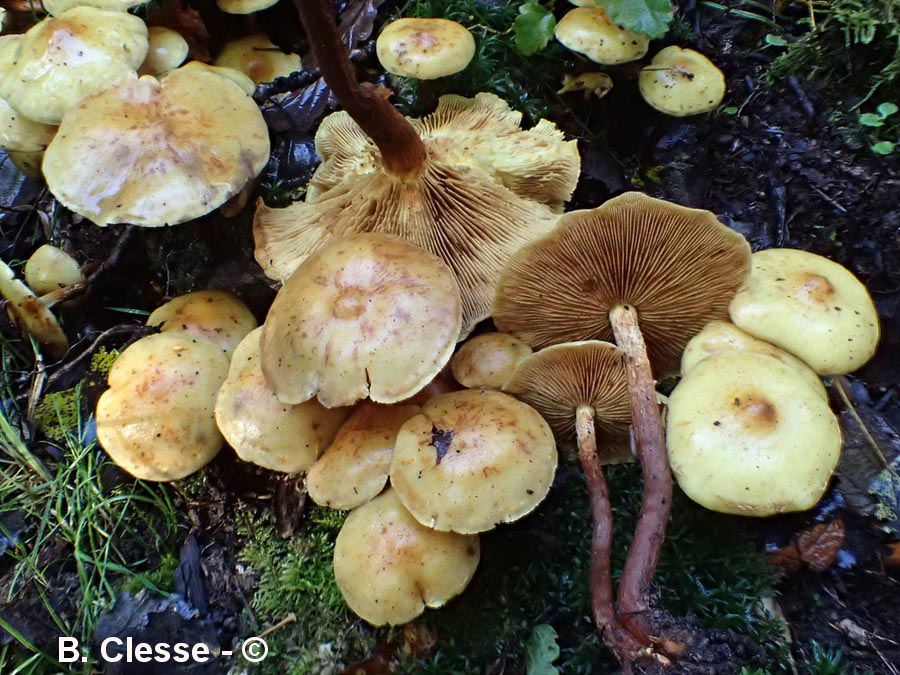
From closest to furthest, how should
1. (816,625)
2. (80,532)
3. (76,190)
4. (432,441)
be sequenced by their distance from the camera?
1. (432,441)
2. (816,625)
3. (76,190)
4. (80,532)

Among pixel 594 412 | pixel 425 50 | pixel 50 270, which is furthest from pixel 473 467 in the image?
pixel 50 270

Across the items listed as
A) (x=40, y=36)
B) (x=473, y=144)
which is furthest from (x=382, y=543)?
(x=40, y=36)

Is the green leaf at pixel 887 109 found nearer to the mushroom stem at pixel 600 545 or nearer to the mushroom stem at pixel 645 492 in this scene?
the mushroom stem at pixel 645 492

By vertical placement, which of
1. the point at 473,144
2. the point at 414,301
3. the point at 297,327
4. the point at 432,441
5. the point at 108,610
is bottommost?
the point at 108,610

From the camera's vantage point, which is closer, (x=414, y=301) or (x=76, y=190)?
(x=414, y=301)

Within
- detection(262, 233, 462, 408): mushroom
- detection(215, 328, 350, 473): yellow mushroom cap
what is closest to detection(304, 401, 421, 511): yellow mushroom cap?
detection(215, 328, 350, 473): yellow mushroom cap

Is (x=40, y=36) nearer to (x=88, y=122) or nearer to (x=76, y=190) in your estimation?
(x=88, y=122)

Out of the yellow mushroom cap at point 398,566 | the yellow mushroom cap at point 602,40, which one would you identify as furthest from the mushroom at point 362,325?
the yellow mushroom cap at point 602,40
